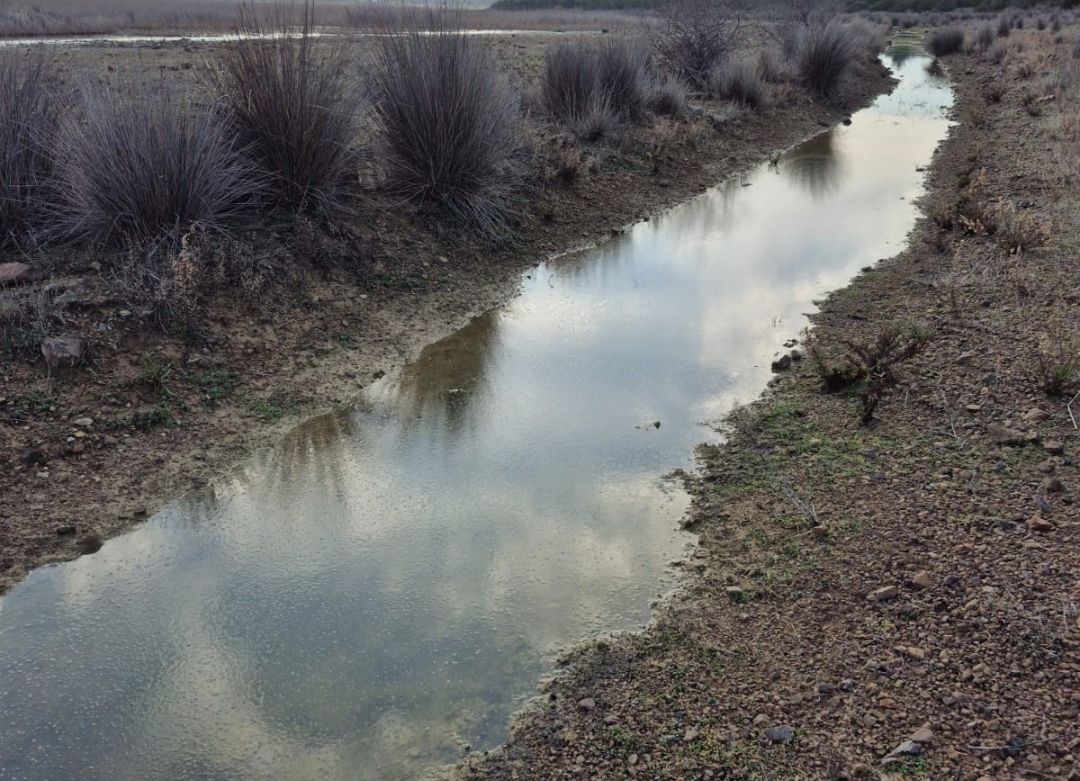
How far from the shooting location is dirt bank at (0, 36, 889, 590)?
465 cm

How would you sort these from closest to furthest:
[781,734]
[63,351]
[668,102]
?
[781,734], [63,351], [668,102]

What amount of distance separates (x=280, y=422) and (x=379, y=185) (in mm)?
3734

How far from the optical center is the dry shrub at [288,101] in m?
7.19

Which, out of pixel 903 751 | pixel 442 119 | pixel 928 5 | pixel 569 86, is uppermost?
pixel 928 5

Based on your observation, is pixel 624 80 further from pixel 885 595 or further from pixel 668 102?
pixel 885 595

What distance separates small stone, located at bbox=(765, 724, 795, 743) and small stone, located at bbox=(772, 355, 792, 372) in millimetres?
3699

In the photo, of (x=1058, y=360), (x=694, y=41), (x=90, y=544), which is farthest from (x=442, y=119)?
(x=694, y=41)

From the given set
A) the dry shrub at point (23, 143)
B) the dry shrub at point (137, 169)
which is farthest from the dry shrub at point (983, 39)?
the dry shrub at point (23, 143)

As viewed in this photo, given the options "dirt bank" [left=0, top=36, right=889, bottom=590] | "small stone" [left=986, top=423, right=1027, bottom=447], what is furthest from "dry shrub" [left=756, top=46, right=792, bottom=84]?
"small stone" [left=986, top=423, right=1027, bottom=447]

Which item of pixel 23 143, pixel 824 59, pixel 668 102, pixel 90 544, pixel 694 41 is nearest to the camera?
pixel 90 544

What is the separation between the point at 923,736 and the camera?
281cm

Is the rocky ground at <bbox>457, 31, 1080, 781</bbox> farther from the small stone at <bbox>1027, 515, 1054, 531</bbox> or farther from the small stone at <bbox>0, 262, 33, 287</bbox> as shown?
the small stone at <bbox>0, 262, 33, 287</bbox>

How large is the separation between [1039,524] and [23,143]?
7419mm

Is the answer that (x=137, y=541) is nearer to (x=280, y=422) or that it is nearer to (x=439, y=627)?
(x=280, y=422)
